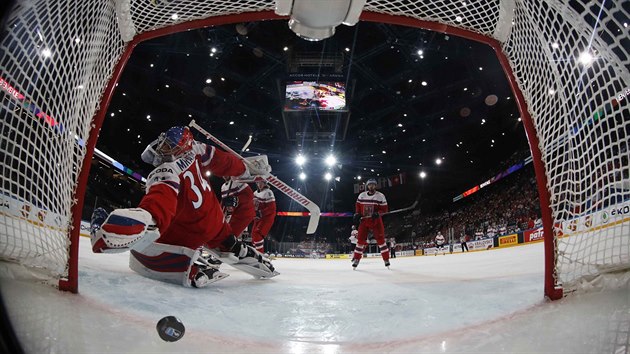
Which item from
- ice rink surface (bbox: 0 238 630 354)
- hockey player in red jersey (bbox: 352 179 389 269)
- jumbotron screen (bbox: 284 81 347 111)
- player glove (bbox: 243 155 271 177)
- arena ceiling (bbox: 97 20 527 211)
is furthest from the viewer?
jumbotron screen (bbox: 284 81 347 111)

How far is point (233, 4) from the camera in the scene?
5.16 feet

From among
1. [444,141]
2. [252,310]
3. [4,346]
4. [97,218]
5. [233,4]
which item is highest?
[444,141]

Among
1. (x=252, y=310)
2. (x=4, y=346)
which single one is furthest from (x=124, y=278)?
(x=4, y=346)

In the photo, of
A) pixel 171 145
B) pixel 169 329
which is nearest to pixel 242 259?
pixel 171 145

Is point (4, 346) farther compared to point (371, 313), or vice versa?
point (371, 313)

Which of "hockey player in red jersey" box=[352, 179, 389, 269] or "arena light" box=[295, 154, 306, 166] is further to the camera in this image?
"arena light" box=[295, 154, 306, 166]

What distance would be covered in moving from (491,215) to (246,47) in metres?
11.9

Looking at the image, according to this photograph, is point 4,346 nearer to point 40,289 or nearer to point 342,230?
point 40,289

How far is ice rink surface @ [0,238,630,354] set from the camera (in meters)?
0.92

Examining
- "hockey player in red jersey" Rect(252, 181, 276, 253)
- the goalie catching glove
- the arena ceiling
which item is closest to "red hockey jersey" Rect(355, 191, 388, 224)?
"hockey player in red jersey" Rect(252, 181, 276, 253)

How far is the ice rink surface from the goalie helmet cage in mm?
Answer: 221

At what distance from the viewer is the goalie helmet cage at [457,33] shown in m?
1.35

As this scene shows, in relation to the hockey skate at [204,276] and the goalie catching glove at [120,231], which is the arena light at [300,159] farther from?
the goalie catching glove at [120,231]

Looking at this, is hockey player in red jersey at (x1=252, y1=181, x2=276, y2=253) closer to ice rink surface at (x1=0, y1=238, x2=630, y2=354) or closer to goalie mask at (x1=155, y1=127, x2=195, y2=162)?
goalie mask at (x1=155, y1=127, x2=195, y2=162)
